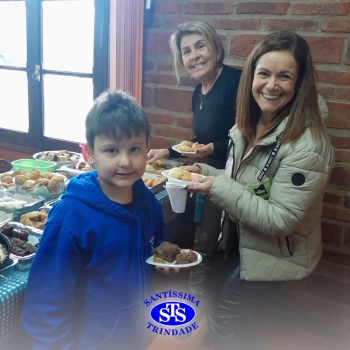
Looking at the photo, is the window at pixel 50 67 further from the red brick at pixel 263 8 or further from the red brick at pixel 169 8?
the red brick at pixel 263 8

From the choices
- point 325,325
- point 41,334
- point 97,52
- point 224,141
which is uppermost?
point 97,52

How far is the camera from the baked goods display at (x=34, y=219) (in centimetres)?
101

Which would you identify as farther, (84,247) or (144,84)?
(144,84)

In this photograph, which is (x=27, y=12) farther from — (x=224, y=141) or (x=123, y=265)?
(x=123, y=265)

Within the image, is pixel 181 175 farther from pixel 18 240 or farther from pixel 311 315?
pixel 311 315

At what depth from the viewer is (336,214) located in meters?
1.46

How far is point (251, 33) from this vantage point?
1.49 meters

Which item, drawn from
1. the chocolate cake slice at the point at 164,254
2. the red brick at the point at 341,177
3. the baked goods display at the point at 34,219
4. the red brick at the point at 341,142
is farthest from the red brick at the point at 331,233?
the baked goods display at the point at 34,219

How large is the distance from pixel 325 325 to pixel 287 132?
3.22 feet

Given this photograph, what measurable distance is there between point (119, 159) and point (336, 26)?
1.05 m

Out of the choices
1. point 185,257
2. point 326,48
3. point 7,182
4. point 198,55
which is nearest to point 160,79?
point 198,55

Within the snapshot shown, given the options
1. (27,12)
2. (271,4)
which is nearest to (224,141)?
(271,4)

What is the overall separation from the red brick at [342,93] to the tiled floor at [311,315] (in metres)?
0.66

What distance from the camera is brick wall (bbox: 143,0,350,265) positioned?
4.45ft
